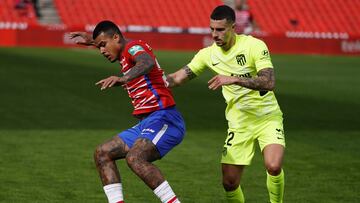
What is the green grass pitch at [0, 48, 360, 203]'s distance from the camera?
11.6 metres

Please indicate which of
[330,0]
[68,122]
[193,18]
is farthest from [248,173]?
[330,0]

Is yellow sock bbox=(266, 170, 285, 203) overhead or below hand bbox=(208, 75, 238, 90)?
below

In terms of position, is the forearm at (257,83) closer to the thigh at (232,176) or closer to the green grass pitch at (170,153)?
the thigh at (232,176)

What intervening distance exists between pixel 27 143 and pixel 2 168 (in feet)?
8.60

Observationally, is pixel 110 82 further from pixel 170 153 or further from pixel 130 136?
pixel 170 153

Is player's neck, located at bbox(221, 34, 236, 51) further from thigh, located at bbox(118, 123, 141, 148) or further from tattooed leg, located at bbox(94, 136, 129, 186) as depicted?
tattooed leg, located at bbox(94, 136, 129, 186)

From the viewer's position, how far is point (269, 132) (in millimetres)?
9406

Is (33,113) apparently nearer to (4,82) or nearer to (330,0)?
(4,82)

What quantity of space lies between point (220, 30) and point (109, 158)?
1810 millimetres

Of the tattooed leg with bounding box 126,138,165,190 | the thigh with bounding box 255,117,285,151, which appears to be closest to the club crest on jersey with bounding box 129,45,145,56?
the tattooed leg with bounding box 126,138,165,190

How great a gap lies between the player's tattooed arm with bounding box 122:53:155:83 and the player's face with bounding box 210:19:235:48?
980mm

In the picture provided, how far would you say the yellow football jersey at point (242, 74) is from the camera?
9.38 m

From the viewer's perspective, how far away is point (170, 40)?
41250 millimetres

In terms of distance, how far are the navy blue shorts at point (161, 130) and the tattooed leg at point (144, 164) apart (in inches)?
5.4
